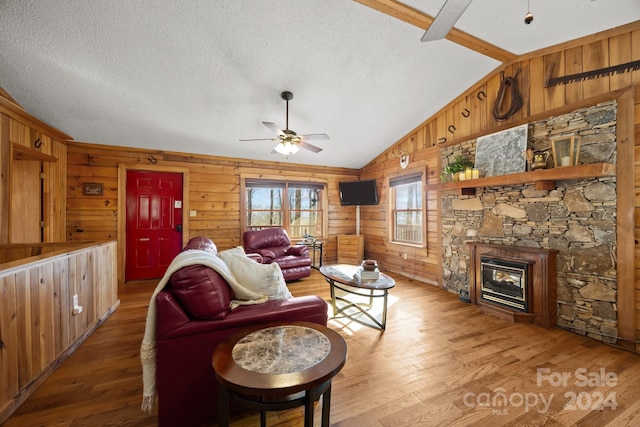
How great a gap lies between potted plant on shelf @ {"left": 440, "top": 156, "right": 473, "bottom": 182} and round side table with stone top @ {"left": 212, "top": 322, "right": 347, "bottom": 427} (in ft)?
11.0

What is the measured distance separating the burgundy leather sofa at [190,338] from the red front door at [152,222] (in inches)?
149

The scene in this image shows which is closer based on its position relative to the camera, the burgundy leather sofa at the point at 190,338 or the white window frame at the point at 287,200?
the burgundy leather sofa at the point at 190,338

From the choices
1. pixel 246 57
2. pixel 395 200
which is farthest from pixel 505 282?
pixel 246 57

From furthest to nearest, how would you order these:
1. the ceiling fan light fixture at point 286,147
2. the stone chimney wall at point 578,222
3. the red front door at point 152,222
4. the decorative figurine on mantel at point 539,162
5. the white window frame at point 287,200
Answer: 1. the white window frame at point 287,200
2. the red front door at point 152,222
3. the ceiling fan light fixture at point 286,147
4. the decorative figurine on mantel at point 539,162
5. the stone chimney wall at point 578,222

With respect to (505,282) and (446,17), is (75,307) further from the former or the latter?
(505,282)

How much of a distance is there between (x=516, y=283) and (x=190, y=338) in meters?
3.46

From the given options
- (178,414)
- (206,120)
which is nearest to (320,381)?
(178,414)

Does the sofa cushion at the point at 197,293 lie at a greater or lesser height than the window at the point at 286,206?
lesser

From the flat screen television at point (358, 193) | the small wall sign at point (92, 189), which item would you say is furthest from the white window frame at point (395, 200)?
the small wall sign at point (92, 189)

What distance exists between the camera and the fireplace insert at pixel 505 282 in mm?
2922

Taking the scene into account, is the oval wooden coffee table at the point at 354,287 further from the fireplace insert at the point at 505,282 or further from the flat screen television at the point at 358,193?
the flat screen television at the point at 358,193

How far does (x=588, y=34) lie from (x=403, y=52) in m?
1.86

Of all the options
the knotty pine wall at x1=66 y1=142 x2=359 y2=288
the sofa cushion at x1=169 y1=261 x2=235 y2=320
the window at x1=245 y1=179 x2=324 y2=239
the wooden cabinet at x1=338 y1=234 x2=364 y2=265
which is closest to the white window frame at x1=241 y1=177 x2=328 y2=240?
the window at x1=245 y1=179 x2=324 y2=239

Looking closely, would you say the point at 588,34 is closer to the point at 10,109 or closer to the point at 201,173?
the point at 201,173
